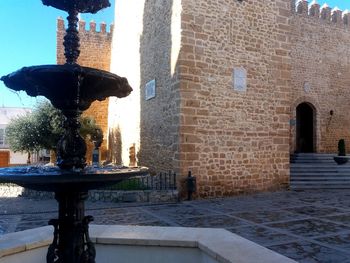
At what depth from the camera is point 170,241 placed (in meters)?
3.21

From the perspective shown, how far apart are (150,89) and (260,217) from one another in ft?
18.8

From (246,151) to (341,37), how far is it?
11.9 metres

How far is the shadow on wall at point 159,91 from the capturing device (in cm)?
905

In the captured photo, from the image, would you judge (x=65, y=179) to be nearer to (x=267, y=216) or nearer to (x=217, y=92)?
(x=267, y=216)

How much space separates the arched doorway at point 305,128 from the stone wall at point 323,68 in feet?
0.89

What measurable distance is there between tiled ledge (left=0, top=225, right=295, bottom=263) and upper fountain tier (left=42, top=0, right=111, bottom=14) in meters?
2.20

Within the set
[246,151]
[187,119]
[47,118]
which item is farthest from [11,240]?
[47,118]

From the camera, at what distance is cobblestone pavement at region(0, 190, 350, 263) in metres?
4.54

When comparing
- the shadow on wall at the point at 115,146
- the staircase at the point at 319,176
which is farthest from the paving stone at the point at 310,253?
the shadow on wall at the point at 115,146

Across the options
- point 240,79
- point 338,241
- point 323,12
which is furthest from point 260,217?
point 323,12

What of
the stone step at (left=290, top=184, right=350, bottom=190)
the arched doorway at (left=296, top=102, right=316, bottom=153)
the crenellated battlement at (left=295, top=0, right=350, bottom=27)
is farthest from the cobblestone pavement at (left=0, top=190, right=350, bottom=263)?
the crenellated battlement at (left=295, top=0, right=350, bottom=27)

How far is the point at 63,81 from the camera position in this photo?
8.78 feet

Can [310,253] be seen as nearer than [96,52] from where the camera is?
Yes

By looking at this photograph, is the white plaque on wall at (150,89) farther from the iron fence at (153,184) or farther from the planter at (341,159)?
the planter at (341,159)
